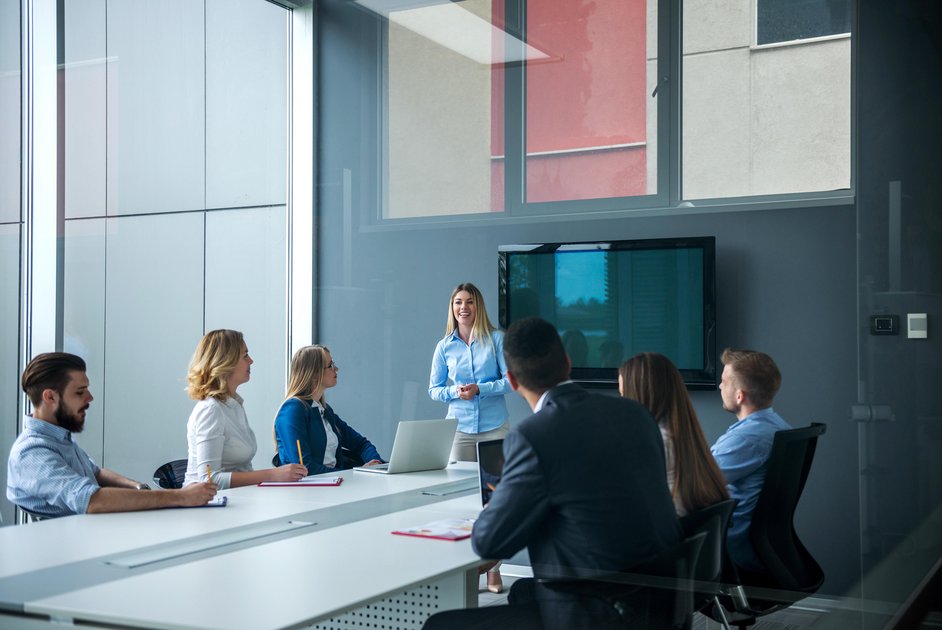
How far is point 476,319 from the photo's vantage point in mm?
5184

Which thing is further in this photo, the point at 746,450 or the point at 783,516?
the point at 746,450

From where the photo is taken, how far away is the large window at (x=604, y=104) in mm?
4285

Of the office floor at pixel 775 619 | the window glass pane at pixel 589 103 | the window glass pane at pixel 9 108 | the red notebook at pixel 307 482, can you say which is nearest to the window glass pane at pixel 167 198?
the window glass pane at pixel 9 108

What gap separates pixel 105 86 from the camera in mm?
5473

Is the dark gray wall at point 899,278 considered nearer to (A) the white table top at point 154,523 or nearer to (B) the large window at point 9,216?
(A) the white table top at point 154,523

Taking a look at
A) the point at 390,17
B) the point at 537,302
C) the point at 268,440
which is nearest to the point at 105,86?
the point at 390,17

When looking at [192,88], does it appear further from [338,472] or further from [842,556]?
[842,556]

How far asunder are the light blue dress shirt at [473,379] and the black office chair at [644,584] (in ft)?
7.22

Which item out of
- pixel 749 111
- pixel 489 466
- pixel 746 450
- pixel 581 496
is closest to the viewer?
pixel 581 496

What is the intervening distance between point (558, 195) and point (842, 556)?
211 cm

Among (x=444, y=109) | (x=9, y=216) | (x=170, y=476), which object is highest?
(x=444, y=109)

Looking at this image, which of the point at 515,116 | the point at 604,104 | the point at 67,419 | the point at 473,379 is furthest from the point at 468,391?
the point at 67,419

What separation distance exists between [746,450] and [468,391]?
185 centimetres

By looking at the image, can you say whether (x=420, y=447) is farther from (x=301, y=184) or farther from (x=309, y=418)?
(x=301, y=184)
